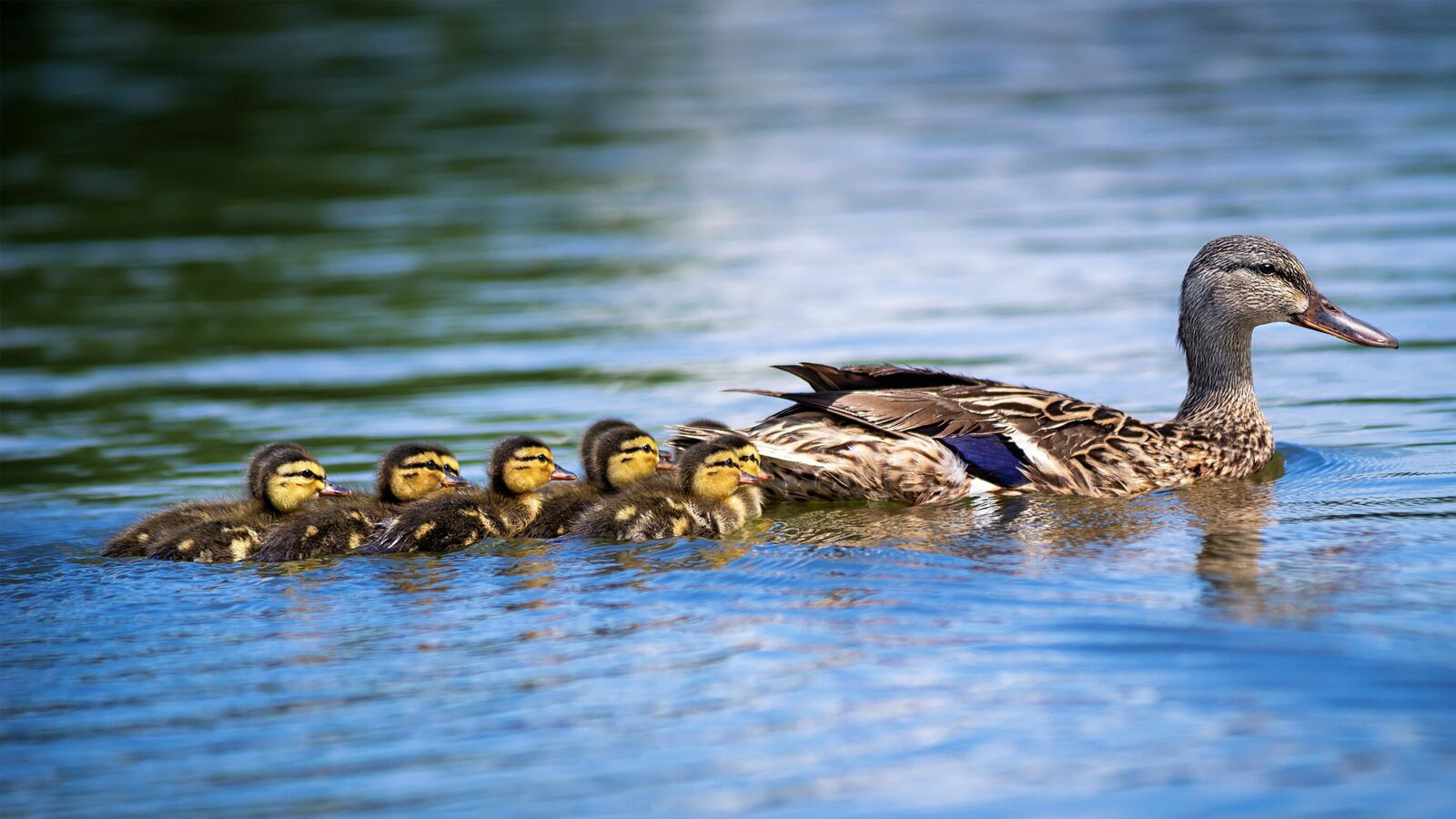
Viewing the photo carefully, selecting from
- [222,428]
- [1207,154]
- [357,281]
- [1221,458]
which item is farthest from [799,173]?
[1221,458]

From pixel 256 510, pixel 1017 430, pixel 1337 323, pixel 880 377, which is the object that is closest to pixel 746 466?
pixel 880 377

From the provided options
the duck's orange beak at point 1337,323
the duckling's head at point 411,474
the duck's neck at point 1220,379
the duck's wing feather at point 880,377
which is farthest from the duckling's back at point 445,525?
the duck's orange beak at point 1337,323

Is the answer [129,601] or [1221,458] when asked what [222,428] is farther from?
[1221,458]

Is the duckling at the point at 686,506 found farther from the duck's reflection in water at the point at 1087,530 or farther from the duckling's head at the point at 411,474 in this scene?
the duckling's head at the point at 411,474

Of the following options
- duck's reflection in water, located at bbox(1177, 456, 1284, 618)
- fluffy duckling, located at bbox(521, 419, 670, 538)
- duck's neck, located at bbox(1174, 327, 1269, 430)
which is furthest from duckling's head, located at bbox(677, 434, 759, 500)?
duck's neck, located at bbox(1174, 327, 1269, 430)

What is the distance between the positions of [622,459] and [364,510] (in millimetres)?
940

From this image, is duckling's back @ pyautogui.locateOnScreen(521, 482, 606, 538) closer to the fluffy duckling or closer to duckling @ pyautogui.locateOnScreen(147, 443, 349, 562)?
the fluffy duckling

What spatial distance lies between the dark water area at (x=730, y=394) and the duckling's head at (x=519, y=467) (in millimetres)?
345

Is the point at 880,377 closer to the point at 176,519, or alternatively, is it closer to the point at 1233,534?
the point at 1233,534

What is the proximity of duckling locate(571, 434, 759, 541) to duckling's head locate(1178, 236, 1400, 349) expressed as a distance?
2.28 metres

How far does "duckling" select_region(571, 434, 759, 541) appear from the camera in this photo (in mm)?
6844

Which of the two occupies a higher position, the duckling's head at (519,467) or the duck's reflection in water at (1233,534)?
the duckling's head at (519,467)

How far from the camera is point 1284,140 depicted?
56.4ft

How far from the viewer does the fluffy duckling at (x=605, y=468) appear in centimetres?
711
